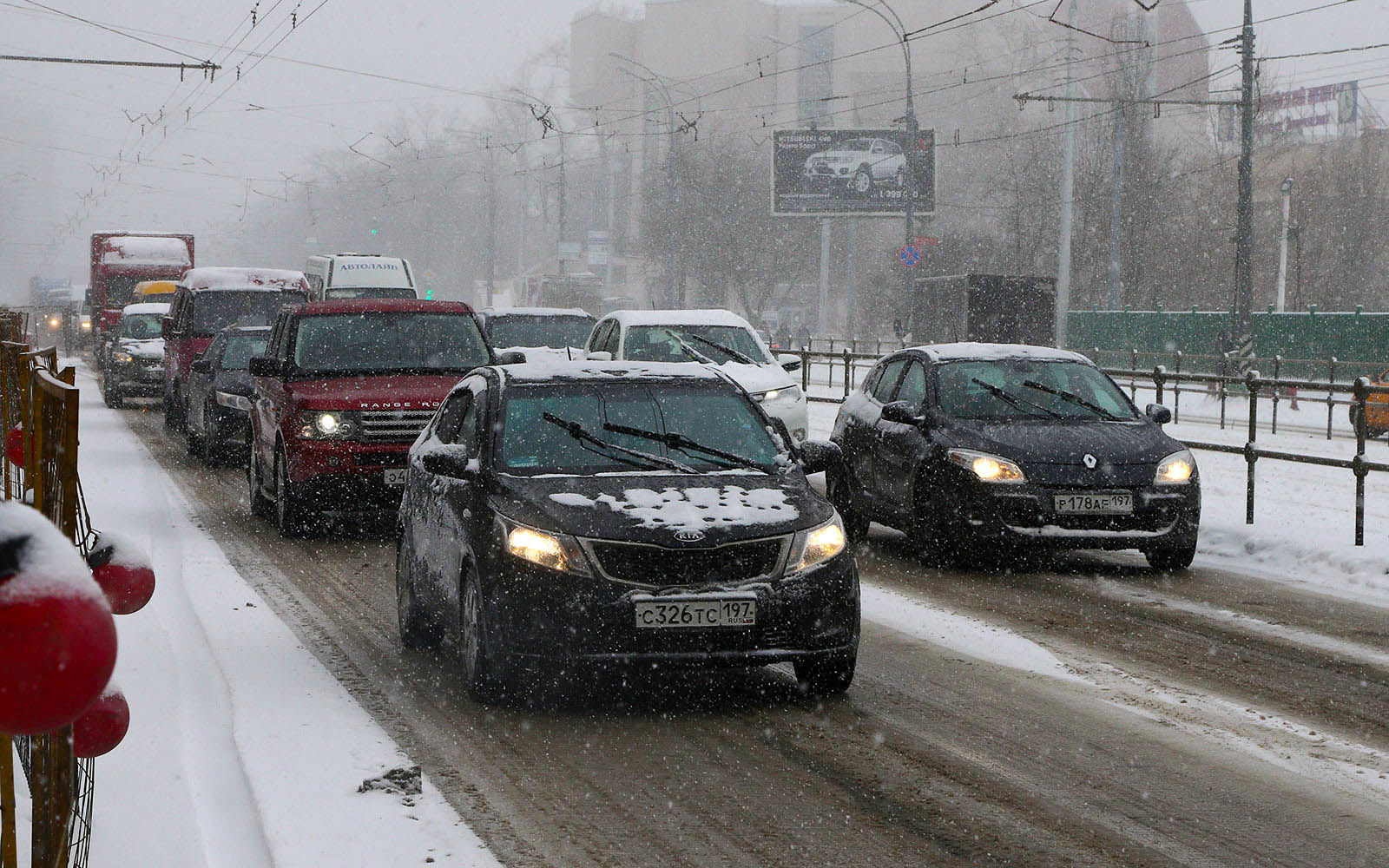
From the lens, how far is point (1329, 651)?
841cm

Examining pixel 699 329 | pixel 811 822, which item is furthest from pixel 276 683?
pixel 699 329

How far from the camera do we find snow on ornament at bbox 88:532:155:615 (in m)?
3.19

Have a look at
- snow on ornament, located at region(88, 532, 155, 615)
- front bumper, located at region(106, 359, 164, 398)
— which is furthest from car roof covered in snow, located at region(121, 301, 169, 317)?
snow on ornament, located at region(88, 532, 155, 615)

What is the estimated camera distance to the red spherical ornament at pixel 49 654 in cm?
183

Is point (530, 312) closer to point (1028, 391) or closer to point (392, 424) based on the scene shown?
point (392, 424)

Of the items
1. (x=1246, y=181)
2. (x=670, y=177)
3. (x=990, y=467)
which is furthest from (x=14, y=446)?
(x=670, y=177)

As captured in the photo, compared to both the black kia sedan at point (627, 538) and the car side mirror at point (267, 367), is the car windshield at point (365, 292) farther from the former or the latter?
the black kia sedan at point (627, 538)

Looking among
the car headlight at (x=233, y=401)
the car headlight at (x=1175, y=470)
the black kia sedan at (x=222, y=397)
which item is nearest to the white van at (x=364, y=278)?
the black kia sedan at (x=222, y=397)

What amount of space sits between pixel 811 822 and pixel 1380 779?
2.06m

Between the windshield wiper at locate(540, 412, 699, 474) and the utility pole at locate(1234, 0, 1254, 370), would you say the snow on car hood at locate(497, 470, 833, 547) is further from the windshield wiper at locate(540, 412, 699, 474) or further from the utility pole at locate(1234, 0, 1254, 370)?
the utility pole at locate(1234, 0, 1254, 370)

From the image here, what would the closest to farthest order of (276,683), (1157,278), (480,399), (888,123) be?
(276,683) < (480,399) < (1157,278) < (888,123)

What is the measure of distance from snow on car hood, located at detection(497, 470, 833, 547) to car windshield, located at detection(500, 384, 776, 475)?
195 mm

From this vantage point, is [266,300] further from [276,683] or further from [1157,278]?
[1157,278]

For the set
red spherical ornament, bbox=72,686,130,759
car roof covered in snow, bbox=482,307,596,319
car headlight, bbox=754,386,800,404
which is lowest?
red spherical ornament, bbox=72,686,130,759
